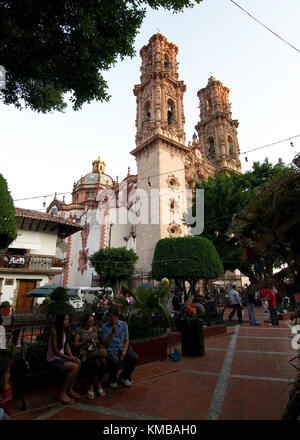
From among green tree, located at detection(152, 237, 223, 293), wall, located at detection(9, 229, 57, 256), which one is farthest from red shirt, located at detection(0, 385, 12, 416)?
wall, located at detection(9, 229, 57, 256)

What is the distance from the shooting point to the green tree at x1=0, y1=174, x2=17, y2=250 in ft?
24.8

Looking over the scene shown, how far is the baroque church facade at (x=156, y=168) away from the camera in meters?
25.8

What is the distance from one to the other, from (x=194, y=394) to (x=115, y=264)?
20589mm

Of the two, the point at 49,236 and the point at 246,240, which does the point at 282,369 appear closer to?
the point at 246,240

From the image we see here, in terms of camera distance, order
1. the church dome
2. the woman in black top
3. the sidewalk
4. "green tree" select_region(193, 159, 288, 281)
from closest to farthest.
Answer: the sidewalk
the woman in black top
"green tree" select_region(193, 159, 288, 281)
the church dome

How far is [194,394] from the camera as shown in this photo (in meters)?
3.89

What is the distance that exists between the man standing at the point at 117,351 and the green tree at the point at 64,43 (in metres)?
6.98

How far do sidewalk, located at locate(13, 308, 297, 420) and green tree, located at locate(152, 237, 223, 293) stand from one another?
32.7 feet

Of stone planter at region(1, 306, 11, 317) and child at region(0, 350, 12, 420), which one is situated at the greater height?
child at region(0, 350, 12, 420)

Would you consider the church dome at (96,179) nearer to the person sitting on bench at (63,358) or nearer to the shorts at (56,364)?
the person sitting on bench at (63,358)

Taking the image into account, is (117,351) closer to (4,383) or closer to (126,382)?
(126,382)

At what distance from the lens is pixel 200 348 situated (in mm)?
6293

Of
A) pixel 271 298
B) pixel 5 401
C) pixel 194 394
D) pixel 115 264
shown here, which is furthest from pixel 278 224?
pixel 115 264

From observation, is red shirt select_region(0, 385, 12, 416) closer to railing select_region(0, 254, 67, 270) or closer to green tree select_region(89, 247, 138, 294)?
railing select_region(0, 254, 67, 270)
